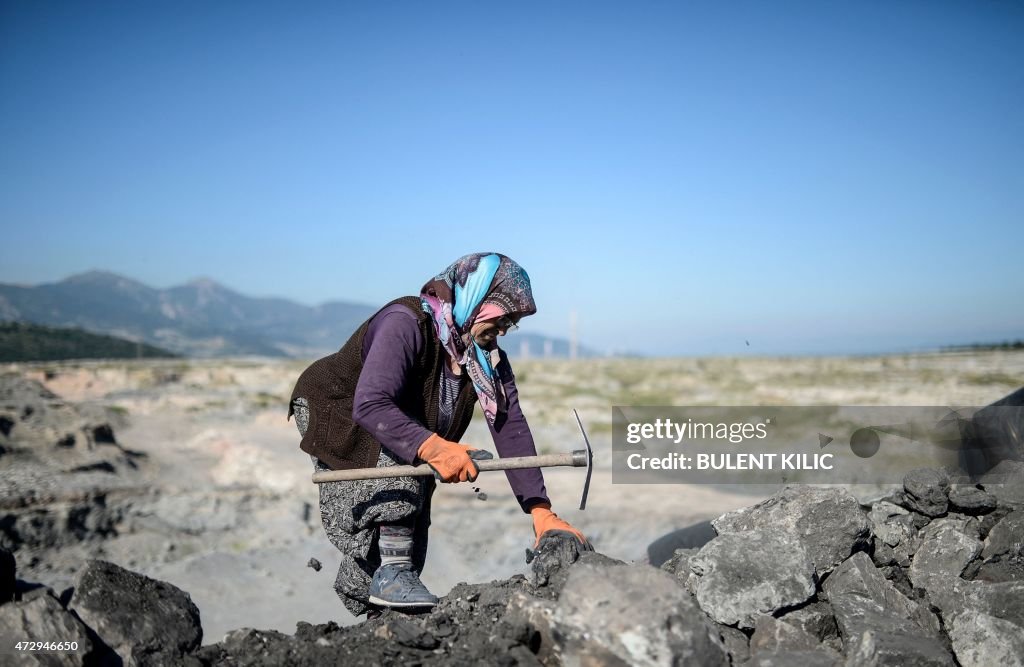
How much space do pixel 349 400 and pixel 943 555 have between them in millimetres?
2830

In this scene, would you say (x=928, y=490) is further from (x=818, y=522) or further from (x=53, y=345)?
(x=53, y=345)

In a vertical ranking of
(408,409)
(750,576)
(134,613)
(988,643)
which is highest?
(408,409)

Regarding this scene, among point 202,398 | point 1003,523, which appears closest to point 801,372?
point 202,398

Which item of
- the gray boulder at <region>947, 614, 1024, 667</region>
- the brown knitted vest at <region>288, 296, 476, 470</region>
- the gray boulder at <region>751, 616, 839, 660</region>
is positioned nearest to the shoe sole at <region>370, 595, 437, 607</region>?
the brown knitted vest at <region>288, 296, 476, 470</region>

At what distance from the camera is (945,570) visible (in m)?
3.30

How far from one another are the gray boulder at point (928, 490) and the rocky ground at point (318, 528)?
0.04 feet

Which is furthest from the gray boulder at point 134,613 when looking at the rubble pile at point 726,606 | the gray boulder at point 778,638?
the gray boulder at point 778,638

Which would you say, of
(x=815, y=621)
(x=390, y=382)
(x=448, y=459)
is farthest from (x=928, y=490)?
(x=390, y=382)

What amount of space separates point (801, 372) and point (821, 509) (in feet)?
159

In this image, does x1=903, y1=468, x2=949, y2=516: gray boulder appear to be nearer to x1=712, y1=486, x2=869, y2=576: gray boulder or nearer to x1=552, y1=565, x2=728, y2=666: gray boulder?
x1=712, y1=486, x2=869, y2=576: gray boulder

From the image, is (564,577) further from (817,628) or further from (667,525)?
(667,525)

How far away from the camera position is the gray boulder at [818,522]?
11.1 ft

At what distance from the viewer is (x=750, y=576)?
3039mm

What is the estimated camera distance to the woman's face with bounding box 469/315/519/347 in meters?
3.20
